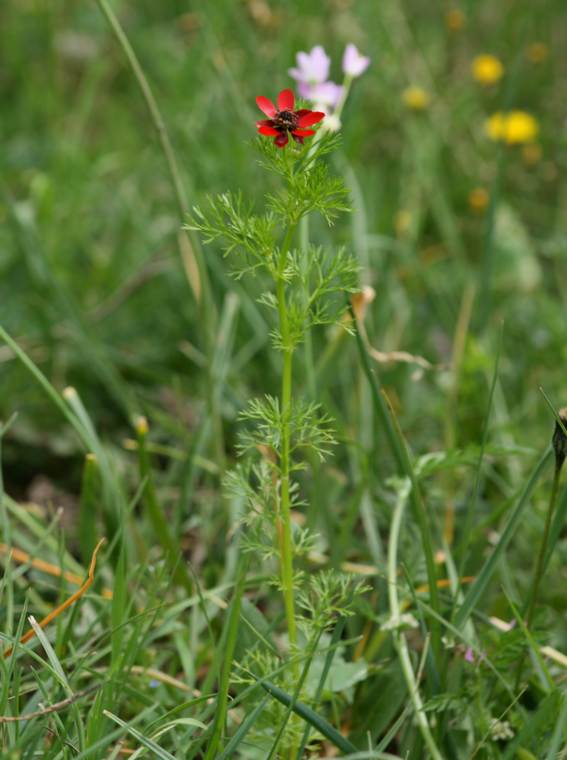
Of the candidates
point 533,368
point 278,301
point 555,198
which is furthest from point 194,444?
point 555,198

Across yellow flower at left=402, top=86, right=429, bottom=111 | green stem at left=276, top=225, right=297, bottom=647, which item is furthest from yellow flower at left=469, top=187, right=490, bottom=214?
green stem at left=276, top=225, right=297, bottom=647

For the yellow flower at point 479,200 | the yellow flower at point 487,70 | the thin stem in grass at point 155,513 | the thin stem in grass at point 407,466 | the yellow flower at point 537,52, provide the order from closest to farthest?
1. the thin stem in grass at point 407,466
2. the thin stem in grass at point 155,513
3. the yellow flower at point 479,200
4. the yellow flower at point 487,70
5. the yellow flower at point 537,52

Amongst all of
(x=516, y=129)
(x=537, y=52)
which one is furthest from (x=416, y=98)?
(x=537, y=52)

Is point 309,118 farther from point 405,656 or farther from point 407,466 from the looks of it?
point 405,656

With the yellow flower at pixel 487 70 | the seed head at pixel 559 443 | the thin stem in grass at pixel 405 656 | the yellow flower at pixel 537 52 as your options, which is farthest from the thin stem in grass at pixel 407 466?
the yellow flower at pixel 537 52

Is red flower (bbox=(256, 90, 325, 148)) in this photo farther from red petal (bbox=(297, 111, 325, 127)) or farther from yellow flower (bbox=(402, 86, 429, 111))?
yellow flower (bbox=(402, 86, 429, 111))

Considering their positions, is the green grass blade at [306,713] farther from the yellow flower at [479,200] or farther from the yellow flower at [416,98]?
the yellow flower at [416,98]

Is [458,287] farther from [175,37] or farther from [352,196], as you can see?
[175,37]
